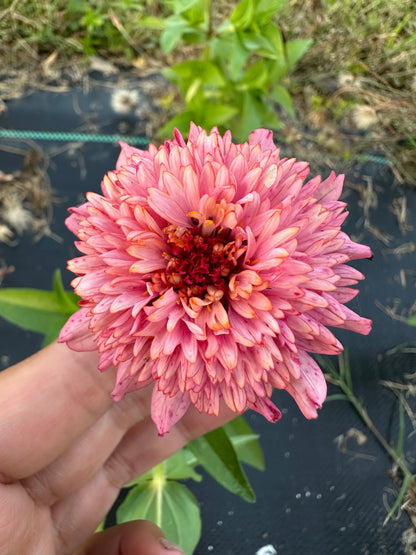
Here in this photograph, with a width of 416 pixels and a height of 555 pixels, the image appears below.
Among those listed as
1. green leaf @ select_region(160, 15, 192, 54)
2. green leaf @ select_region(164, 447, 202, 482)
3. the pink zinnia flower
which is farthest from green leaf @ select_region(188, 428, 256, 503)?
green leaf @ select_region(160, 15, 192, 54)

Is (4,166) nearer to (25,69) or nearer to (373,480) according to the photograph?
(25,69)

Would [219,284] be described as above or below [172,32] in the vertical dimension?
below

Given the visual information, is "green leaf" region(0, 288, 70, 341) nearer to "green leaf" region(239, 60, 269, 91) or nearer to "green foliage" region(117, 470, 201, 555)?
"green foliage" region(117, 470, 201, 555)

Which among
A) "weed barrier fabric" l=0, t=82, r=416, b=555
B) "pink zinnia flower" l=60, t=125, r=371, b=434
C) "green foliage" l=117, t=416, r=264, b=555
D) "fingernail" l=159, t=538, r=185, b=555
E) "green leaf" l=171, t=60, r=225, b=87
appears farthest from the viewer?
"weed barrier fabric" l=0, t=82, r=416, b=555

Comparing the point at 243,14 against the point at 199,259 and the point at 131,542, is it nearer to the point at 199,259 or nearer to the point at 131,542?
the point at 199,259

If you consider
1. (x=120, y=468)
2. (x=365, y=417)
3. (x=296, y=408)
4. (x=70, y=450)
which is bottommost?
(x=365, y=417)

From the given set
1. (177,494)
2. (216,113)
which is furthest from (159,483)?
(216,113)
